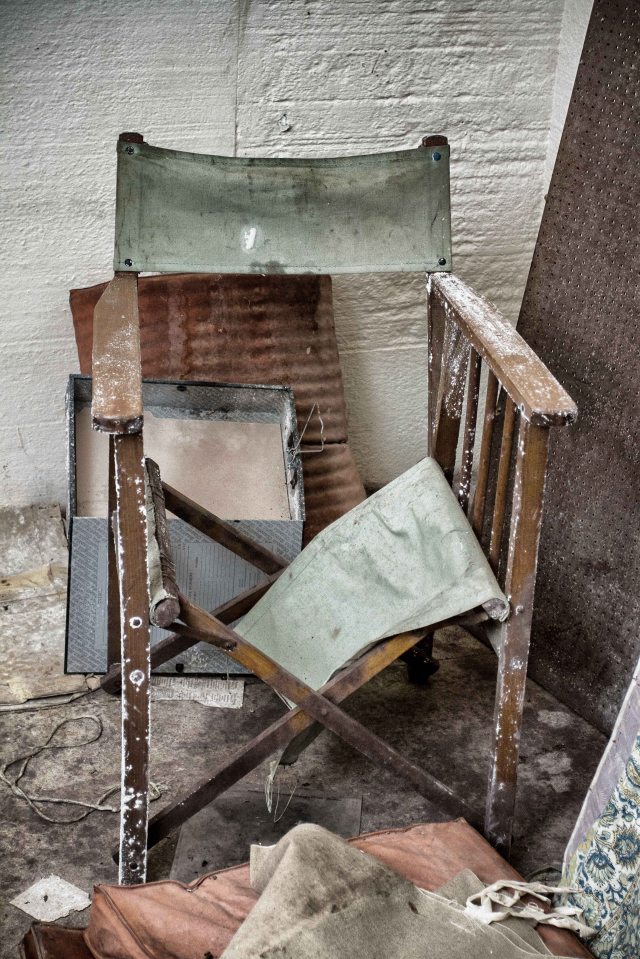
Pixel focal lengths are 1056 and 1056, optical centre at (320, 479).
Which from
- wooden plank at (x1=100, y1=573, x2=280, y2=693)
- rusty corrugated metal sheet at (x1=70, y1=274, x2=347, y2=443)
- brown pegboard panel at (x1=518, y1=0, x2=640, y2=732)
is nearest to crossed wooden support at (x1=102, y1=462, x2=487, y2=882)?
wooden plank at (x1=100, y1=573, x2=280, y2=693)

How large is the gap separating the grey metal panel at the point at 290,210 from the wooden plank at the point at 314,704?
80 centimetres

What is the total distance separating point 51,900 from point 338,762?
28.5 inches

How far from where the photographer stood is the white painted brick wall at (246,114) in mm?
2793

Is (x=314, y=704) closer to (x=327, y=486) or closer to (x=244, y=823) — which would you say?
(x=244, y=823)

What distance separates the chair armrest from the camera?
1.72m

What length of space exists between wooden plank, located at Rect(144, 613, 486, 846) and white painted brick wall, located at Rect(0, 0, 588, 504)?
145 centimetres

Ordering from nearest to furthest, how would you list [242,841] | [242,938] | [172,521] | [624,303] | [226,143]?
[242,938]
[242,841]
[624,303]
[172,521]
[226,143]

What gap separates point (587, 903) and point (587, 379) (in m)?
1.19

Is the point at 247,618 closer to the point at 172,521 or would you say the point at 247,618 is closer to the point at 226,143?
the point at 172,521

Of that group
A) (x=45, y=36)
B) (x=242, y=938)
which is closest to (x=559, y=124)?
(x=45, y=36)

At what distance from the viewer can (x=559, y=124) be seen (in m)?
3.05

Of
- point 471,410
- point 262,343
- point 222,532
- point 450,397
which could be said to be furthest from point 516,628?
point 262,343

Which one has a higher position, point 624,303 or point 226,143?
point 226,143

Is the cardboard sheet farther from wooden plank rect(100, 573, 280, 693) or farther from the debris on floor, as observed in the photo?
the debris on floor
